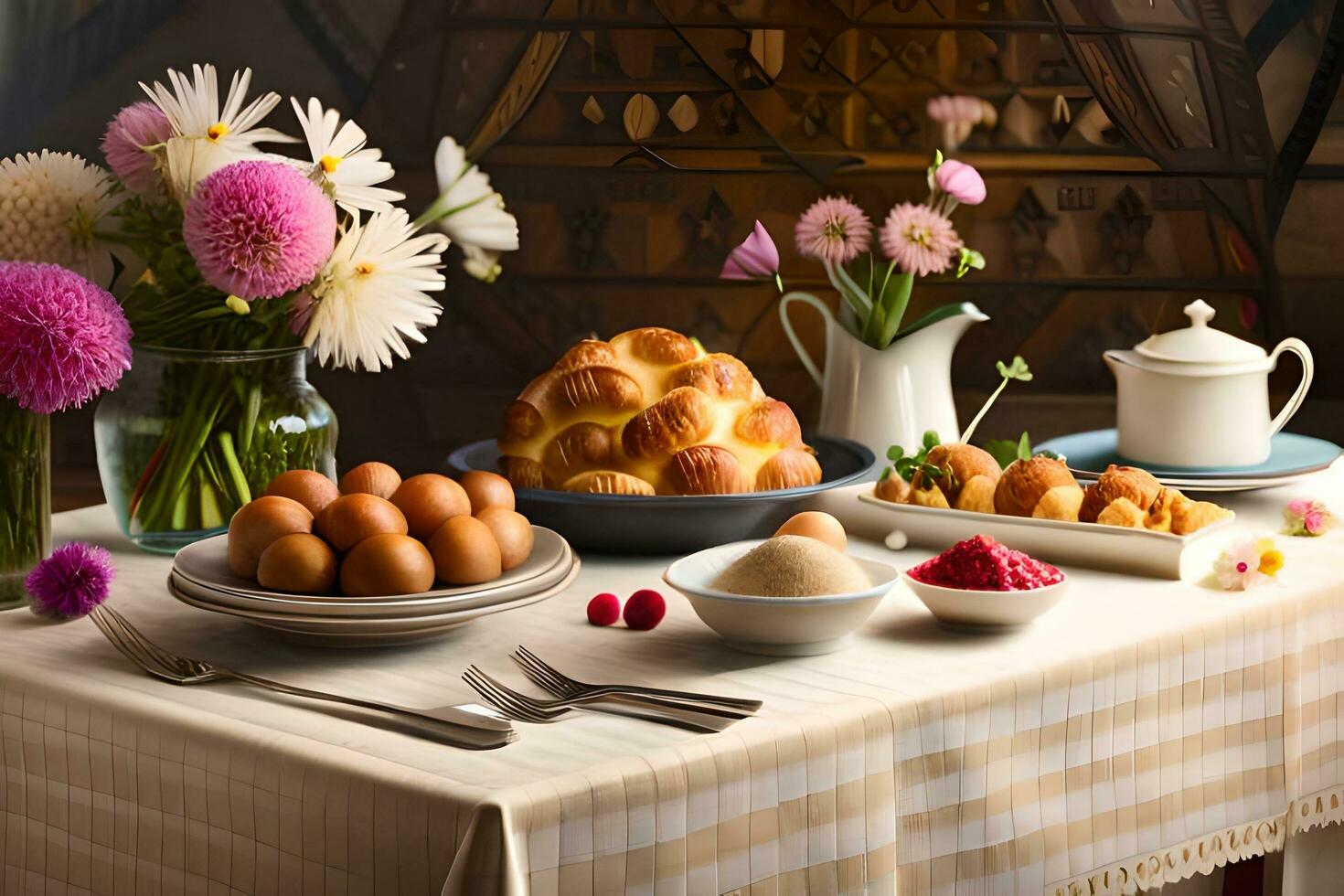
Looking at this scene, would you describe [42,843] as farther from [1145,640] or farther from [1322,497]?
[1322,497]

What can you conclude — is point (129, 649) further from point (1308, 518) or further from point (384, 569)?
point (1308, 518)

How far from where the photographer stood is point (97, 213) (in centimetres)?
125

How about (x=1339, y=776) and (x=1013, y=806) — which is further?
(x=1339, y=776)

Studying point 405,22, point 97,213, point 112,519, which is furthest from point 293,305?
point 405,22

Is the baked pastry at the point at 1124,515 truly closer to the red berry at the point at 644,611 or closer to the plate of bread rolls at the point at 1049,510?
the plate of bread rolls at the point at 1049,510

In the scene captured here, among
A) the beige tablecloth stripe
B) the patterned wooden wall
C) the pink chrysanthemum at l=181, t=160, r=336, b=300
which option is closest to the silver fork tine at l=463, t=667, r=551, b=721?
the beige tablecloth stripe

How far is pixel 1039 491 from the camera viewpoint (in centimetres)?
129

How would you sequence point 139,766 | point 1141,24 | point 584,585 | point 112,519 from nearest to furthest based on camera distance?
point 139,766 < point 584,585 < point 112,519 < point 1141,24

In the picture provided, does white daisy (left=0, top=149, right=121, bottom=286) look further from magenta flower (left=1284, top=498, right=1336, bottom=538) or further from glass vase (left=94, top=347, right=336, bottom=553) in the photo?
magenta flower (left=1284, top=498, right=1336, bottom=538)

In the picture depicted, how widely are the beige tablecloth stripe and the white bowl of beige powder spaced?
87mm

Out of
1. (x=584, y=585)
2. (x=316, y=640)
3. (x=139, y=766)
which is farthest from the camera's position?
(x=584, y=585)

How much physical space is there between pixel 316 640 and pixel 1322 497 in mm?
1041

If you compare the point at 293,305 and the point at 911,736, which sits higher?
the point at 293,305

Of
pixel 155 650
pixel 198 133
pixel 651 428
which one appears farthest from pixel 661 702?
pixel 198 133
